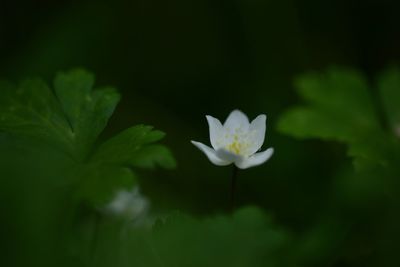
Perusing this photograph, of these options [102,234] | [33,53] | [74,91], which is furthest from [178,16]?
[102,234]

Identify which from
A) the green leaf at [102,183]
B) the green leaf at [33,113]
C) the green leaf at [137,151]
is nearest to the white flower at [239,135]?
the green leaf at [137,151]

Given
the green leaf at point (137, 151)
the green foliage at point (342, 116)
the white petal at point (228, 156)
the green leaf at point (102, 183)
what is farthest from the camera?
the green foliage at point (342, 116)

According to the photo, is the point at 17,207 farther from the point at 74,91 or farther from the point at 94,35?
the point at 94,35

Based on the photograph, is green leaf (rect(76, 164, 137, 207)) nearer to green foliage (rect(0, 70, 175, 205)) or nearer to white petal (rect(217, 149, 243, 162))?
green foliage (rect(0, 70, 175, 205))

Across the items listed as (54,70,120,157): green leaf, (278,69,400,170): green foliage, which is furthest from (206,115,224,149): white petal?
(278,69,400,170): green foliage

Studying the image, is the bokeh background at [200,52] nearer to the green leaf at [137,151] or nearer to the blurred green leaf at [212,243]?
the green leaf at [137,151]

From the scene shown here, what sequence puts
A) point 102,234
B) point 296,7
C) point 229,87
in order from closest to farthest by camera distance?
point 102,234, point 229,87, point 296,7
